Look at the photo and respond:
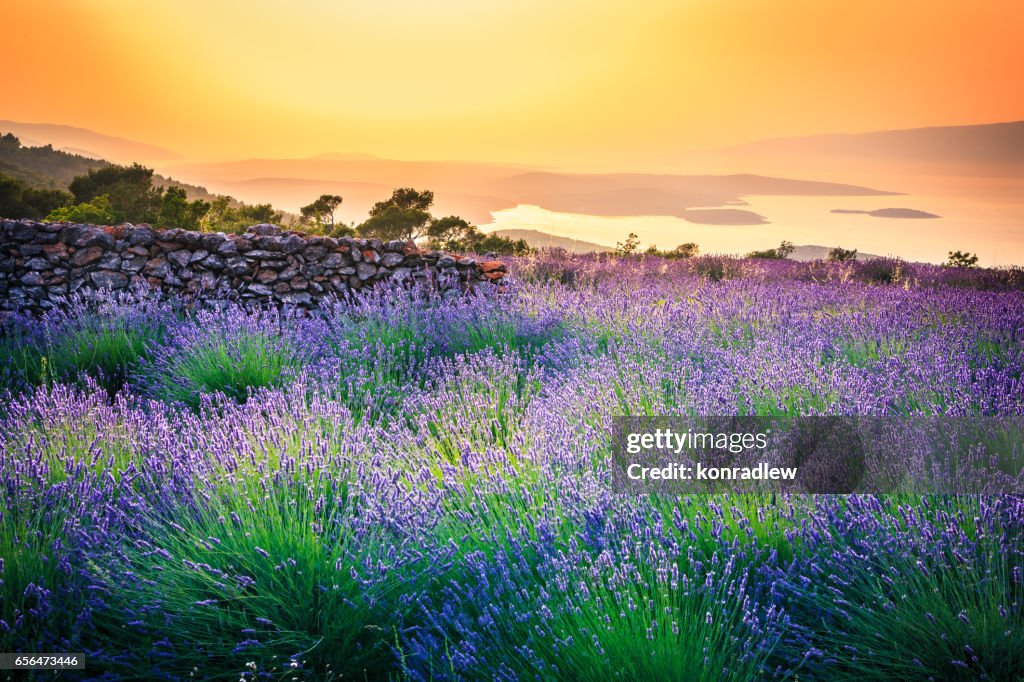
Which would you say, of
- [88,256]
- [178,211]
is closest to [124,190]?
[178,211]

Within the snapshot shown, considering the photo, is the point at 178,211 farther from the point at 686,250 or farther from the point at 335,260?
the point at 686,250

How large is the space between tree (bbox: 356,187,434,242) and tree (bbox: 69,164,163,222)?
505cm

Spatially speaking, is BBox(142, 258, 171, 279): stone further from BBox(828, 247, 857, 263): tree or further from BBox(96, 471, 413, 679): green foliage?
BBox(828, 247, 857, 263): tree

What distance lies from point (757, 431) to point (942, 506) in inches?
33.0

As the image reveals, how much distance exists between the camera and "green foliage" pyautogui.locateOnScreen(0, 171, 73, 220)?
14.2 meters

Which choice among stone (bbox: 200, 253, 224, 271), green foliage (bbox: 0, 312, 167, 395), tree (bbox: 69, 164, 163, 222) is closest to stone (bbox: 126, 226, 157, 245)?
stone (bbox: 200, 253, 224, 271)

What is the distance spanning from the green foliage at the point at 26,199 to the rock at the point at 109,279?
29.5 feet

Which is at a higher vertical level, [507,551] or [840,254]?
[840,254]

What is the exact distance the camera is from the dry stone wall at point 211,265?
307 inches

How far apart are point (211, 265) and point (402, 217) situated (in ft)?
27.8

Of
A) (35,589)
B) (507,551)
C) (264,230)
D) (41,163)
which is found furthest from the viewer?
(41,163)

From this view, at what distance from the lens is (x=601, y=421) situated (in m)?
3.03

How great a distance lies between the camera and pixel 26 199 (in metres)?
15.0

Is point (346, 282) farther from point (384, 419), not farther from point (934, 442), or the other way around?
point (934, 442)
